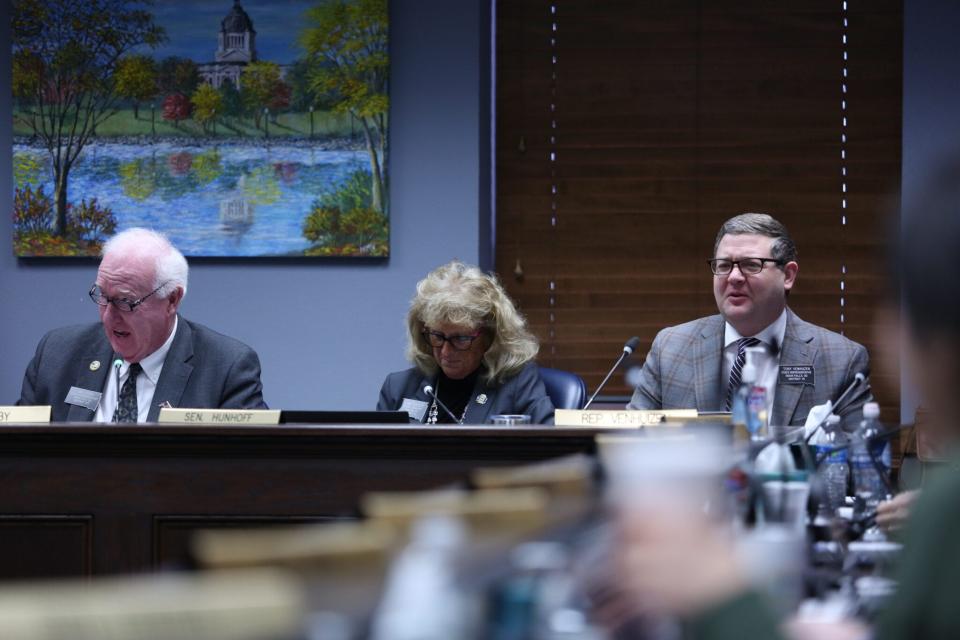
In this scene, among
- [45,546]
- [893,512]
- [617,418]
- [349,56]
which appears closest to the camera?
[893,512]

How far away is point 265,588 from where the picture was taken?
30.5 inches

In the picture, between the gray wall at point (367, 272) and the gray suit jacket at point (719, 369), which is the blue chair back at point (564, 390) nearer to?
the gray suit jacket at point (719, 369)

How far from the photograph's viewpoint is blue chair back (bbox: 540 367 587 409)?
11.9ft

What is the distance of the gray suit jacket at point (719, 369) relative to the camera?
10.9 feet

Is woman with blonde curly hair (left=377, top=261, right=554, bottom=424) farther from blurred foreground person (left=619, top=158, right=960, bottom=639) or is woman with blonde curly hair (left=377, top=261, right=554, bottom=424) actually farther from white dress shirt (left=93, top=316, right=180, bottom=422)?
blurred foreground person (left=619, top=158, right=960, bottom=639)

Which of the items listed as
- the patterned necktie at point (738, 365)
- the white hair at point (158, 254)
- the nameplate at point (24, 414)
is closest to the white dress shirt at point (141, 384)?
the white hair at point (158, 254)

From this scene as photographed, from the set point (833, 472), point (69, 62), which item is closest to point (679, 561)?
Answer: point (833, 472)

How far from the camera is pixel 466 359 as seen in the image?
3.65m

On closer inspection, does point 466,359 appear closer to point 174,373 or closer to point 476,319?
point 476,319

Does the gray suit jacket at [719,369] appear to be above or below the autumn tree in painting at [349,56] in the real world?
below

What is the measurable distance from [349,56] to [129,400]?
5.97 ft

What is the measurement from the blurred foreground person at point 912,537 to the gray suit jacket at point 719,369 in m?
2.28

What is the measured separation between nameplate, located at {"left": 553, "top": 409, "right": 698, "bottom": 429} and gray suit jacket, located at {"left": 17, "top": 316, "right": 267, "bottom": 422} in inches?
41.4

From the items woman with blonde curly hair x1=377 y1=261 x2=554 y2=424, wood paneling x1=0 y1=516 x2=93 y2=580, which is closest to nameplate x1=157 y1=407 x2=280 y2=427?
wood paneling x1=0 y1=516 x2=93 y2=580
